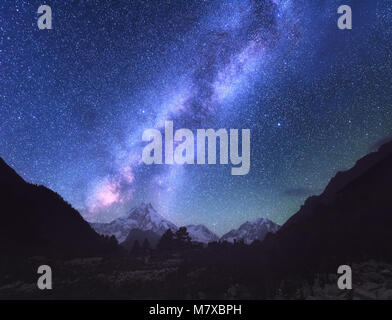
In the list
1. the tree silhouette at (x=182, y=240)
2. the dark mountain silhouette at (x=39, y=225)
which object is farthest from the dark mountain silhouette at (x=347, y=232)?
the dark mountain silhouette at (x=39, y=225)

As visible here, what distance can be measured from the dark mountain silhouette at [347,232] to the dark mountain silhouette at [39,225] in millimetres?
46197

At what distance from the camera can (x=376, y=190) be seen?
5528 centimetres

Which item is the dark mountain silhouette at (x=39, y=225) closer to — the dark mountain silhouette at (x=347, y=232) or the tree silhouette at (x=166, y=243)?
the tree silhouette at (x=166, y=243)

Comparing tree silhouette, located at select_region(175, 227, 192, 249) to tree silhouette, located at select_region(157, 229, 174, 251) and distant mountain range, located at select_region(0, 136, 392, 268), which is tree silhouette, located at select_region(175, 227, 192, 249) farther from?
distant mountain range, located at select_region(0, 136, 392, 268)

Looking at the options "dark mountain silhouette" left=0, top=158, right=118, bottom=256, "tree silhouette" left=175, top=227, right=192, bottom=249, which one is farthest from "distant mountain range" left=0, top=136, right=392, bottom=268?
"tree silhouette" left=175, top=227, right=192, bottom=249

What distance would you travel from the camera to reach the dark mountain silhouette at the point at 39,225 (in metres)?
62.3

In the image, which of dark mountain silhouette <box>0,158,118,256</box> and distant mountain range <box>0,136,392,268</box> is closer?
distant mountain range <box>0,136,392,268</box>

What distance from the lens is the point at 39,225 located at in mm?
72250

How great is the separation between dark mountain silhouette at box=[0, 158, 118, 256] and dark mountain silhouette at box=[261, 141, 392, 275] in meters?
46.2

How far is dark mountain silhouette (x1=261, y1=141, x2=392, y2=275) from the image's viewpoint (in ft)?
120

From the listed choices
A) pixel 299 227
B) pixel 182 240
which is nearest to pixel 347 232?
pixel 299 227
